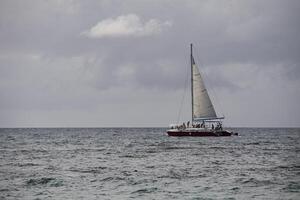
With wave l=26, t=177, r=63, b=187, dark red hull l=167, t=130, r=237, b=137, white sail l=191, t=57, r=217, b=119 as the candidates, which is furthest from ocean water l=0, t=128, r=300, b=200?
white sail l=191, t=57, r=217, b=119

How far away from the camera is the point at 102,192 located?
28750 millimetres

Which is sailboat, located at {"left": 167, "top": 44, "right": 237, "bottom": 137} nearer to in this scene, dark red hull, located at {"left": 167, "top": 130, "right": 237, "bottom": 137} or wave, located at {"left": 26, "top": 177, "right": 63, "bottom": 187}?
dark red hull, located at {"left": 167, "top": 130, "right": 237, "bottom": 137}

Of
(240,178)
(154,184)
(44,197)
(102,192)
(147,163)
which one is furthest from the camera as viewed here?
(147,163)

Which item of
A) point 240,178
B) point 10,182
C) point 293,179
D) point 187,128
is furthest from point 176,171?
point 187,128

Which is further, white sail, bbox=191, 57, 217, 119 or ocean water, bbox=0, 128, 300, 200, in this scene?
white sail, bbox=191, 57, 217, 119

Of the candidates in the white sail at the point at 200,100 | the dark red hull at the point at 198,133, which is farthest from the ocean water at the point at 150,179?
the white sail at the point at 200,100

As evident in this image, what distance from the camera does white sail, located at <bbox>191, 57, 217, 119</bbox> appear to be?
319 feet

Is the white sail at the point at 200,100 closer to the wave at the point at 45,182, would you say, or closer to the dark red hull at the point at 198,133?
the dark red hull at the point at 198,133

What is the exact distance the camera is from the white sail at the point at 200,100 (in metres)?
97.2

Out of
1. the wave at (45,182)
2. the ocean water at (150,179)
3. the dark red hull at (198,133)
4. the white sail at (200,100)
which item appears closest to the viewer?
the ocean water at (150,179)

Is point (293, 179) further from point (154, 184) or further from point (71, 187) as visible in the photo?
point (71, 187)

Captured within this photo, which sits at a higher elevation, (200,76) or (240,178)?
(200,76)

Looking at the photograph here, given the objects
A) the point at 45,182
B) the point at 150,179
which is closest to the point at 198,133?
the point at 150,179

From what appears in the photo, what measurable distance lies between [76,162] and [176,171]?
37.4 feet
